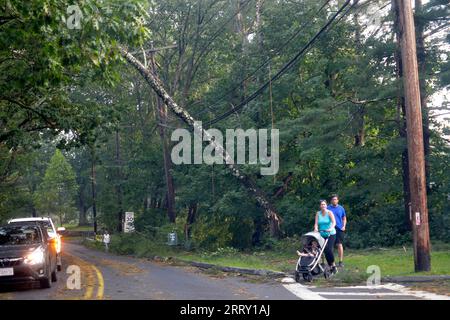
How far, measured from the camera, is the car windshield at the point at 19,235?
1496cm

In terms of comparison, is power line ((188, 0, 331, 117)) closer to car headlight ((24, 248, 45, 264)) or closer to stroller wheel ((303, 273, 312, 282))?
stroller wheel ((303, 273, 312, 282))

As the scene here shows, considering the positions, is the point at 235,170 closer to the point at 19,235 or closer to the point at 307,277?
the point at 19,235

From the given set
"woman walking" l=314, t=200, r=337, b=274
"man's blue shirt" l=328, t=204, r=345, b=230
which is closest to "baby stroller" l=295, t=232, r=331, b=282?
"woman walking" l=314, t=200, r=337, b=274

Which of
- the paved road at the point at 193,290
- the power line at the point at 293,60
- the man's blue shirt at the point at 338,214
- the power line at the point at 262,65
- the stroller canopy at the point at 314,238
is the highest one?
the power line at the point at 262,65

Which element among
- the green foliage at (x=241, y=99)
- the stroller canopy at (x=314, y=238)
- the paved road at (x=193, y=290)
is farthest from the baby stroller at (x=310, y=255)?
the green foliage at (x=241, y=99)

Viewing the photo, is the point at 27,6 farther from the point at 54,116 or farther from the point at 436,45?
the point at 436,45

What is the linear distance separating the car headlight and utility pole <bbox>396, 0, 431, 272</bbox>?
29.4 feet

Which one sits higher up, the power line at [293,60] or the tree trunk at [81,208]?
the power line at [293,60]

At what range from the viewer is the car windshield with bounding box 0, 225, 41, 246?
1496 cm

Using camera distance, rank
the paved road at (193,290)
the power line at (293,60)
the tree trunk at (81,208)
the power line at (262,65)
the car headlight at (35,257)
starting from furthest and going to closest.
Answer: the tree trunk at (81,208), the power line at (262,65), the power line at (293,60), the car headlight at (35,257), the paved road at (193,290)

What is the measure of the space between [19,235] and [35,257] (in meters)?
1.30

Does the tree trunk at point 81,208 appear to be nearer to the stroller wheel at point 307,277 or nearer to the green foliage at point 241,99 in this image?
the green foliage at point 241,99

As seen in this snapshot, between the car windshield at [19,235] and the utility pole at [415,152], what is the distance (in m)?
9.44

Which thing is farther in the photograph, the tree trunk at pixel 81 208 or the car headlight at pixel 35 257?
the tree trunk at pixel 81 208
